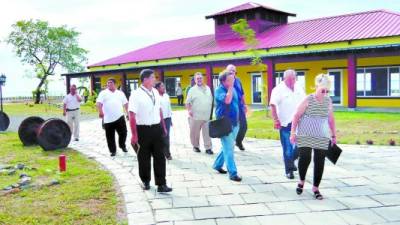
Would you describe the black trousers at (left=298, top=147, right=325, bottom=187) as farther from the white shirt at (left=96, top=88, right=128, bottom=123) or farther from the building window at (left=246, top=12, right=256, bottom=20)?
the building window at (left=246, top=12, right=256, bottom=20)

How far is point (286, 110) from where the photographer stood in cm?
628

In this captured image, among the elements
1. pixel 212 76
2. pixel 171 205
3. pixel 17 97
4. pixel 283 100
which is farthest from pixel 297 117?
pixel 17 97

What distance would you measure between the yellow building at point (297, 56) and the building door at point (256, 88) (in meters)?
0.06

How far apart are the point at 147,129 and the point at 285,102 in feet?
6.56

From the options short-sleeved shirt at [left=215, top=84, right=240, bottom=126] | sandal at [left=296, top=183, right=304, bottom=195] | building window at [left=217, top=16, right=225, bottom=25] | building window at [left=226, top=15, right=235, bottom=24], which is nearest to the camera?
sandal at [left=296, top=183, right=304, bottom=195]

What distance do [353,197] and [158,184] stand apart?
7.88 ft

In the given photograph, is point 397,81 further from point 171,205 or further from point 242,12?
point 171,205

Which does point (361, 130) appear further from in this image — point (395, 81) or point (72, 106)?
point (395, 81)

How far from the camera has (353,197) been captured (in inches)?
206

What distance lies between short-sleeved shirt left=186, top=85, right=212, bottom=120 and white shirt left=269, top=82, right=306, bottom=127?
248 cm

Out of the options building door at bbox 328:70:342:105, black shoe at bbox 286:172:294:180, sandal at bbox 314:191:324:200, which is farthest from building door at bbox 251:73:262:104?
sandal at bbox 314:191:324:200

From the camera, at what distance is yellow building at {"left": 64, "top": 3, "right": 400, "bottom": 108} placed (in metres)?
19.8

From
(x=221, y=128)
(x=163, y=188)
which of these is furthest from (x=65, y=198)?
(x=221, y=128)

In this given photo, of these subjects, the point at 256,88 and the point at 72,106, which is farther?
the point at 256,88
